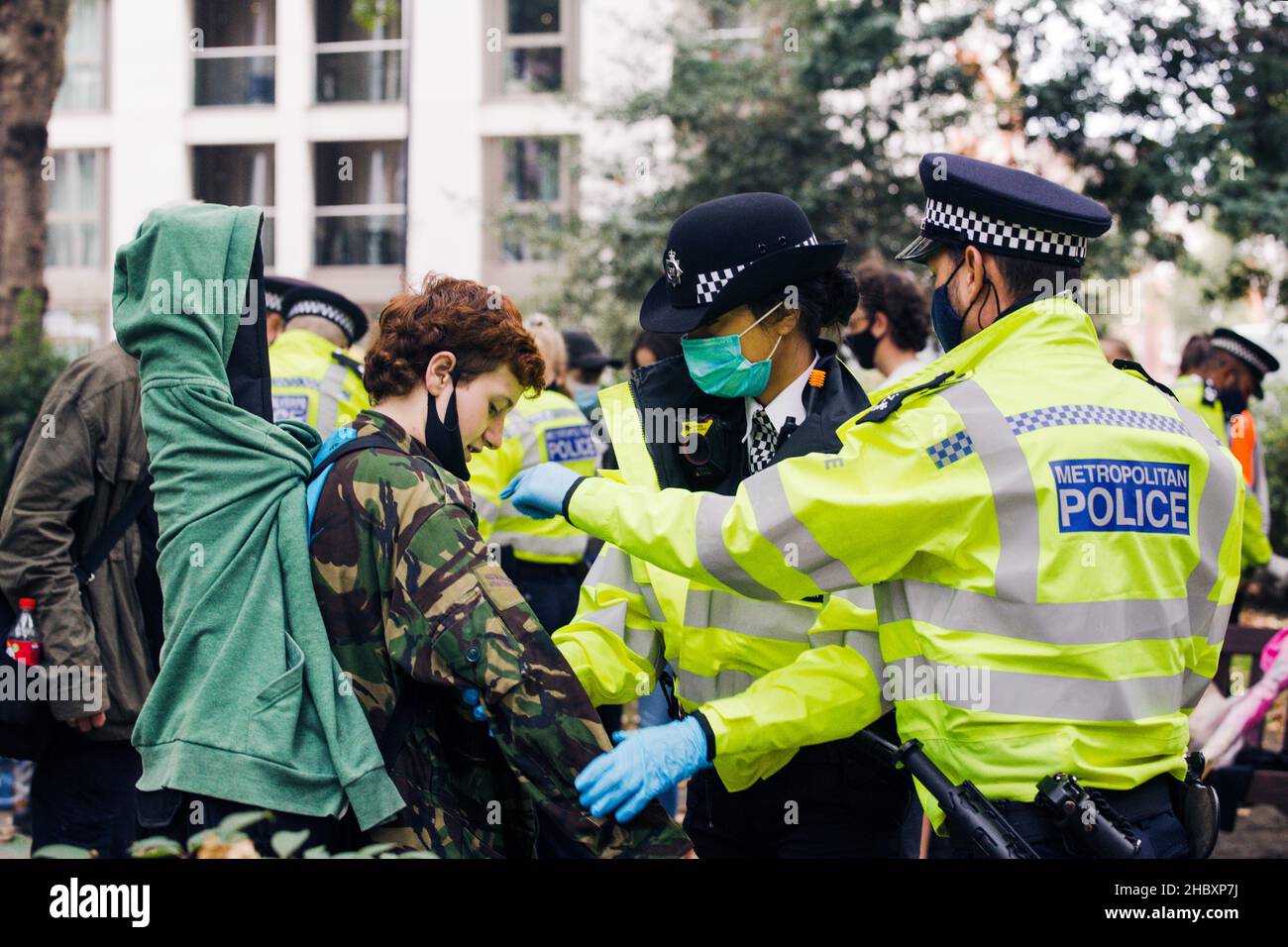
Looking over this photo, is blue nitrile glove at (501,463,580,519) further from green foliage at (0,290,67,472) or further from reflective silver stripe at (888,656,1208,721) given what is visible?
green foliage at (0,290,67,472)

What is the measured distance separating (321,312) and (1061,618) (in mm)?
4041

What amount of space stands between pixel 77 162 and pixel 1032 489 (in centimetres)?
2312

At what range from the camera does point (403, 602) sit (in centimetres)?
240

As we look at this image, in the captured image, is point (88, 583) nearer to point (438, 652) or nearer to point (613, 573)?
point (613, 573)

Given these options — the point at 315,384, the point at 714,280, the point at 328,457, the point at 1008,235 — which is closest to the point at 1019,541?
the point at 1008,235

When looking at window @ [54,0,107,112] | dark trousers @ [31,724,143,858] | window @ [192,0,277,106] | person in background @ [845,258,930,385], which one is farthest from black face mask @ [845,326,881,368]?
window @ [54,0,107,112]

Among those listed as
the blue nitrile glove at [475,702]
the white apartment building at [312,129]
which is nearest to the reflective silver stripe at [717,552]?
the blue nitrile glove at [475,702]

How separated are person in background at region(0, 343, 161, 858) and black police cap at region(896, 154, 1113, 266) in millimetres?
2259

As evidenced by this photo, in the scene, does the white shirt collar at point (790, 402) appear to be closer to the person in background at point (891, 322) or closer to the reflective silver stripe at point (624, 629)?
the reflective silver stripe at point (624, 629)

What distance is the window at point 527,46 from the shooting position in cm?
2045

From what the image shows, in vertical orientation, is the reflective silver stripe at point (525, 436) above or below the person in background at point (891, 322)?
below

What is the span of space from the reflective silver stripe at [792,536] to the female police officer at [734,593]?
325 millimetres

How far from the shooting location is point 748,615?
2.91 metres
